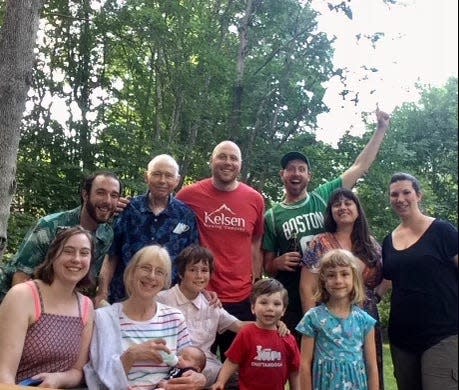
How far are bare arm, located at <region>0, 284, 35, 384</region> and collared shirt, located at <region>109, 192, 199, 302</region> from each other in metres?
1.10

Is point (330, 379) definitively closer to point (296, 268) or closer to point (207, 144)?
point (296, 268)

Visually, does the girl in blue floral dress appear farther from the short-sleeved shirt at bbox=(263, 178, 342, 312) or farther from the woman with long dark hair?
the short-sleeved shirt at bbox=(263, 178, 342, 312)

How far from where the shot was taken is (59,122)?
1279 cm

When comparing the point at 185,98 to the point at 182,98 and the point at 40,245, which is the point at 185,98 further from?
the point at 40,245

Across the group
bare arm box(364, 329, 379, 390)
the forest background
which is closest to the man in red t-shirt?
bare arm box(364, 329, 379, 390)

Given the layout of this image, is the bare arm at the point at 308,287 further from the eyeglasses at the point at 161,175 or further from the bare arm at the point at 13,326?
the bare arm at the point at 13,326

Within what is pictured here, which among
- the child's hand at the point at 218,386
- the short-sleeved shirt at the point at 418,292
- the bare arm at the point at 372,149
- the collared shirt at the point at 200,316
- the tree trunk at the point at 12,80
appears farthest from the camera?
the tree trunk at the point at 12,80

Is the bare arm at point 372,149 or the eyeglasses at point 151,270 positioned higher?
the bare arm at point 372,149

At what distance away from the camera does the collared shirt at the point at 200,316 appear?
3460 millimetres

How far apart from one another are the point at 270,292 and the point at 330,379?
57 cm

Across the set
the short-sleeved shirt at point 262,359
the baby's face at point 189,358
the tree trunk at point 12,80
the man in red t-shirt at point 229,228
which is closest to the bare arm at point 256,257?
the man in red t-shirt at point 229,228

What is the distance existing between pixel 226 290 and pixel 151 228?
0.66 metres

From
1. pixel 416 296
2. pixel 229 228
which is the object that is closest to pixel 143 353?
pixel 229 228

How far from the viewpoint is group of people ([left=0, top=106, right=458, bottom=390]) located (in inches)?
108
